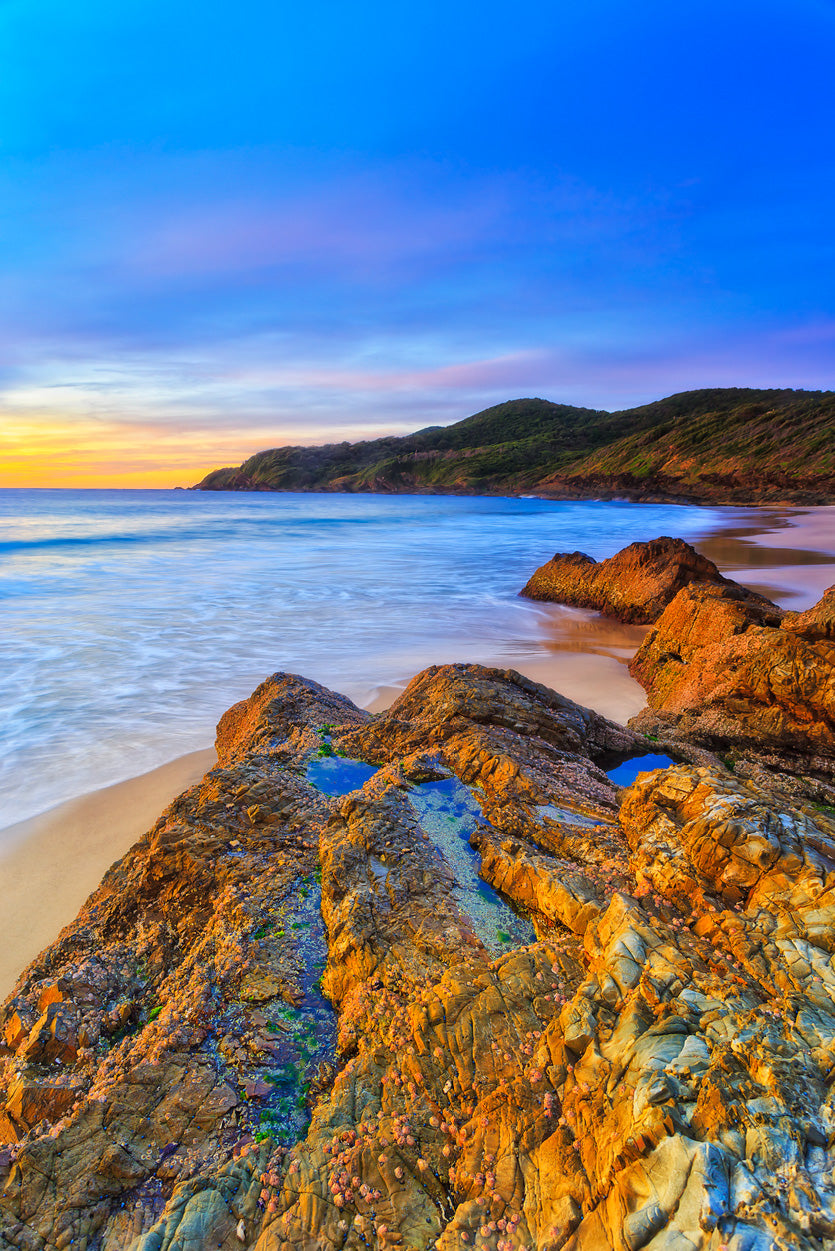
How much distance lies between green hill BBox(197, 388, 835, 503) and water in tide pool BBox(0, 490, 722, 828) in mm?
24760

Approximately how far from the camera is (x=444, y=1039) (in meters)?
1.80

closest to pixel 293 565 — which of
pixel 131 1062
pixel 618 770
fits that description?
pixel 618 770

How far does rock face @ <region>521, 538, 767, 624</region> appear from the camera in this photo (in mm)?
10109

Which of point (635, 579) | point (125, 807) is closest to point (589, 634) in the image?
point (635, 579)

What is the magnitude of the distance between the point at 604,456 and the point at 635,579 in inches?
2964

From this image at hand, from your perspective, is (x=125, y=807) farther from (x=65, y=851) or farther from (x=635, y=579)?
(x=635, y=579)

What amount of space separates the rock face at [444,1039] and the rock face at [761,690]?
2358 millimetres

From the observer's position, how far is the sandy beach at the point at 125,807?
151 inches

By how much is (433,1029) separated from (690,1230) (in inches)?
31.7

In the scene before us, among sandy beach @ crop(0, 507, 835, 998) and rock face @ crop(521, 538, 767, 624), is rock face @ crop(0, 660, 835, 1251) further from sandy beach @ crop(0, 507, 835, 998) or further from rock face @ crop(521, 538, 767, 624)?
rock face @ crop(521, 538, 767, 624)

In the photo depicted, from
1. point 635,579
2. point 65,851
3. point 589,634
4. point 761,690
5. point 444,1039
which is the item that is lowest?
point 65,851

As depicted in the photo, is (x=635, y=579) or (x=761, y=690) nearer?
(x=761, y=690)

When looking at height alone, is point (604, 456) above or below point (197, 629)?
above

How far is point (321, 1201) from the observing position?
151cm
